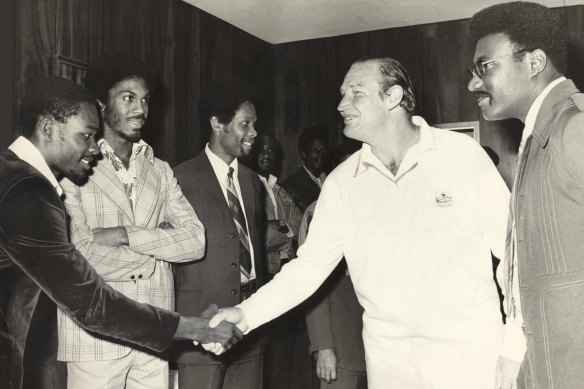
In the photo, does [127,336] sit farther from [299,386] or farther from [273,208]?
[299,386]

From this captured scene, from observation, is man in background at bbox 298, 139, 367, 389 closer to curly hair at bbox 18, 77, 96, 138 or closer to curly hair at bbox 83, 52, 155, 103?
curly hair at bbox 83, 52, 155, 103

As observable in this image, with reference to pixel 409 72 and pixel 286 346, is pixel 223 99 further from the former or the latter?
pixel 409 72

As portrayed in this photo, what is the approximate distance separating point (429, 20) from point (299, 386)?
151 inches

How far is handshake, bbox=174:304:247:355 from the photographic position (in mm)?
2676

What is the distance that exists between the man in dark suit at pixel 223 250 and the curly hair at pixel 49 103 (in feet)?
2.83

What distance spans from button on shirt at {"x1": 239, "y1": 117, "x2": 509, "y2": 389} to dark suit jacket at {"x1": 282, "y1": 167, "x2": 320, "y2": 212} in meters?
2.88

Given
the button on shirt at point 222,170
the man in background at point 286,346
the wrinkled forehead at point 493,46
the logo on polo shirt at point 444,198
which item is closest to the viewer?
the wrinkled forehead at point 493,46

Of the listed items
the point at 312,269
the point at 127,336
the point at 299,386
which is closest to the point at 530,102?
the point at 312,269

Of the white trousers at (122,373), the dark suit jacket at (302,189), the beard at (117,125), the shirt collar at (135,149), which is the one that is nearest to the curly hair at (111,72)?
the beard at (117,125)

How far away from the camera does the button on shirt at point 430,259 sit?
224cm

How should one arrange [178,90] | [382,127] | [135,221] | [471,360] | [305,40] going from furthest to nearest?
[305,40]
[178,90]
[135,221]
[382,127]
[471,360]

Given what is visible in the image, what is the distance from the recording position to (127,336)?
2574mm

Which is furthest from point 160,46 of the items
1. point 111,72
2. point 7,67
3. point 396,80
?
point 396,80

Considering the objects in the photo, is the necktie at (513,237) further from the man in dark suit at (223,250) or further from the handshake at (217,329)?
the man in dark suit at (223,250)
